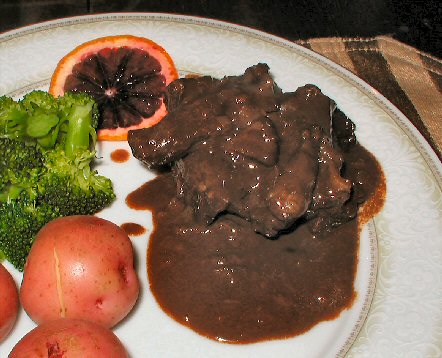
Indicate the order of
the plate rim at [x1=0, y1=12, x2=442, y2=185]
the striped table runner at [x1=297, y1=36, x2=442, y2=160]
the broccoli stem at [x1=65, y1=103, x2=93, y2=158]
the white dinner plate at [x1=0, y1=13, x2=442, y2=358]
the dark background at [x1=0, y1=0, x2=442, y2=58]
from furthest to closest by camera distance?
the dark background at [x1=0, y1=0, x2=442, y2=58], the striped table runner at [x1=297, y1=36, x2=442, y2=160], the plate rim at [x1=0, y1=12, x2=442, y2=185], the broccoli stem at [x1=65, y1=103, x2=93, y2=158], the white dinner plate at [x1=0, y1=13, x2=442, y2=358]

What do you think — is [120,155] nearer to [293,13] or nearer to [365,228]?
[365,228]

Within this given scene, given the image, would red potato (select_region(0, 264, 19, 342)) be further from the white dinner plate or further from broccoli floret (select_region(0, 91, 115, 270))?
broccoli floret (select_region(0, 91, 115, 270))

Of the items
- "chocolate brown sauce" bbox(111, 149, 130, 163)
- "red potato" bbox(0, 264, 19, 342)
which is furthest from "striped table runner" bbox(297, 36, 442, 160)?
"red potato" bbox(0, 264, 19, 342)

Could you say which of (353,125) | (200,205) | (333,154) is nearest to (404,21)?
(353,125)

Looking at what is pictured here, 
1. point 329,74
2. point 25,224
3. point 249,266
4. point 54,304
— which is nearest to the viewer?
point 54,304

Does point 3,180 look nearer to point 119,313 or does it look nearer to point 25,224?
point 25,224

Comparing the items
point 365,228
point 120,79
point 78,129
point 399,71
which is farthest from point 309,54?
point 78,129
